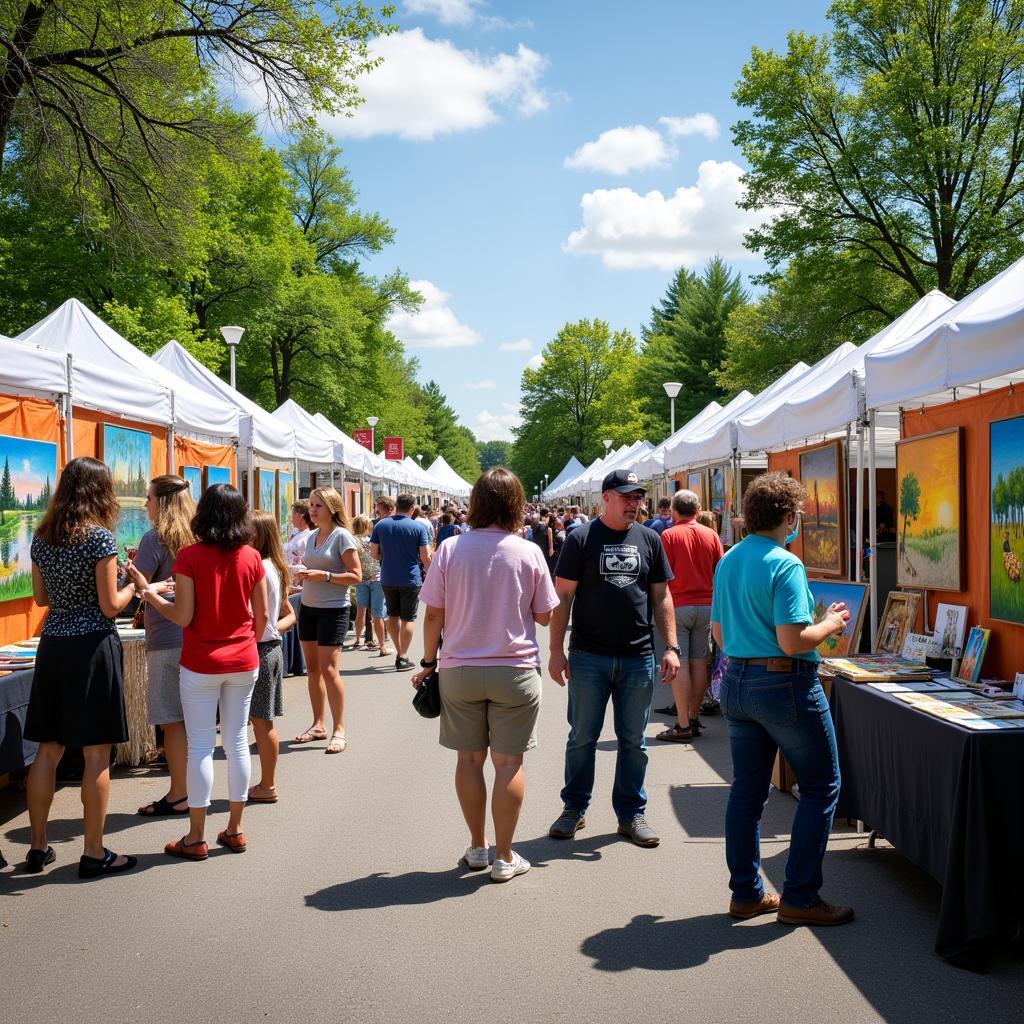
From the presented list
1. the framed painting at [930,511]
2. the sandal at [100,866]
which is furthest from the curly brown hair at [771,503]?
the sandal at [100,866]

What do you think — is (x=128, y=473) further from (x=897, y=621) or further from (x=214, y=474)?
(x=897, y=621)

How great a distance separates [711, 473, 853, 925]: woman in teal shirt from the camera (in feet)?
12.9

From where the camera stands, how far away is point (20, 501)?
6715 mm

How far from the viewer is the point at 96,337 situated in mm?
9305

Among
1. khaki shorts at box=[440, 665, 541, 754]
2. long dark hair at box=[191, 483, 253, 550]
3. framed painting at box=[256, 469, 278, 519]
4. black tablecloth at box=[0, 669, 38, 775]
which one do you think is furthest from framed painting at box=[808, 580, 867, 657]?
framed painting at box=[256, 469, 278, 519]

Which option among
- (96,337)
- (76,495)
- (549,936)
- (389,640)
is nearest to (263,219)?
(389,640)

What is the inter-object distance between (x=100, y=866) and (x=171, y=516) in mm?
1937

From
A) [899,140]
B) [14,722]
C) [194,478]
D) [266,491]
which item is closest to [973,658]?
[14,722]

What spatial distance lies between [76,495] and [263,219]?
2780 centimetres

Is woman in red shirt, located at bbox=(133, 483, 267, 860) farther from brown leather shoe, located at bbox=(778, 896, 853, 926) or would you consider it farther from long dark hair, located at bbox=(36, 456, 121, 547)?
brown leather shoe, located at bbox=(778, 896, 853, 926)

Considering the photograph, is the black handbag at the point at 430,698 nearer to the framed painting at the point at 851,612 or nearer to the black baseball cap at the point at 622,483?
the black baseball cap at the point at 622,483

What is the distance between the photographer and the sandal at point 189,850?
4926 mm

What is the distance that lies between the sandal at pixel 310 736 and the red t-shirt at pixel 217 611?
2.74 metres

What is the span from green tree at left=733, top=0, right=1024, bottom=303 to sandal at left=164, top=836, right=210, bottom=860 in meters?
22.6
